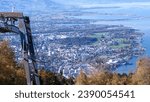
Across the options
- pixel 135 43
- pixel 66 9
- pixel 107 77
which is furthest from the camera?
pixel 66 9

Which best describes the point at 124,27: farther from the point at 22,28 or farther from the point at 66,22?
the point at 22,28

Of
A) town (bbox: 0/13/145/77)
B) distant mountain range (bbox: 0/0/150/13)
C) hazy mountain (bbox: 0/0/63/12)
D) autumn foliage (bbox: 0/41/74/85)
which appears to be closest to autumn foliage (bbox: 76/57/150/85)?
autumn foliage (bbox: 0/41/74/85)

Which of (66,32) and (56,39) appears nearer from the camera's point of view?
(56,39)

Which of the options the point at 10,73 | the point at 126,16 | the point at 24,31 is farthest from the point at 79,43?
the point at 24,31

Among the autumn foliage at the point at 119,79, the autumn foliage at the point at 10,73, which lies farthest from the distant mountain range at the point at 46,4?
the autumn foliage at the point at 119,79

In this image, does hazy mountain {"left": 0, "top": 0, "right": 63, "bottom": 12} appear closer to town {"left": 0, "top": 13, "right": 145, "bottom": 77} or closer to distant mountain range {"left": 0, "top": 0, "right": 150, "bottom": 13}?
distant mountain range {"left": 0, "top": 0, "right": 150, "bottom": 13}

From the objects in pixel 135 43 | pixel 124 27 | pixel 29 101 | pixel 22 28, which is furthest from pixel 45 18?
pixel 29 101

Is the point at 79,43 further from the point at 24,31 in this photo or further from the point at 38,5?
the point at 24,31

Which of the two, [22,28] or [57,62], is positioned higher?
[22,28]

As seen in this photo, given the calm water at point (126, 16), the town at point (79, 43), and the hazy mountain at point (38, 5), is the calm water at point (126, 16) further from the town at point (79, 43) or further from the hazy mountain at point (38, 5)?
the hazy mountain at point (38, 5)
